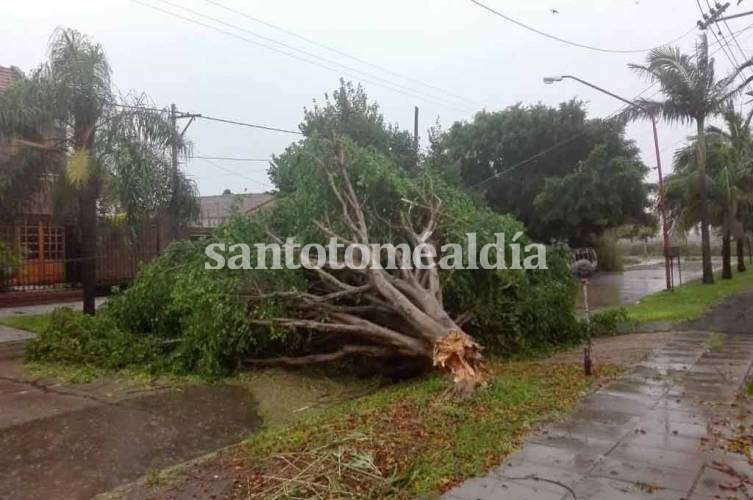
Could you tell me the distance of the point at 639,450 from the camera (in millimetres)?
4543

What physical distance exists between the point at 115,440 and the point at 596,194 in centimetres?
2294

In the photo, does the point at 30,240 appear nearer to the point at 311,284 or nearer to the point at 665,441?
the point at 311,284

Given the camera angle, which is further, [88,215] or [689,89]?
[689,89]

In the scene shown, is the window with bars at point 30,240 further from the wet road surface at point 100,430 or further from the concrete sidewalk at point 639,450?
the concrete sidewalk at point 639,450

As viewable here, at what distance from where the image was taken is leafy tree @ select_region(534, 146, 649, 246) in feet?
83.1

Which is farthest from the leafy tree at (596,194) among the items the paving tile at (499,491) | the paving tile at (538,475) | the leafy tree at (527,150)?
the paving tile at (499,491)

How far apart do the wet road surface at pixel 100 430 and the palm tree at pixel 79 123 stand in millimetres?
4340

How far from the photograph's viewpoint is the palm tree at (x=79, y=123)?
1108 centimetres

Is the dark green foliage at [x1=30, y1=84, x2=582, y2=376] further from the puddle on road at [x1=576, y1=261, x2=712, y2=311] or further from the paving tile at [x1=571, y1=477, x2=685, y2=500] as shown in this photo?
the puddle on road at [x1=576, y1=261, x2=712, y2=311]

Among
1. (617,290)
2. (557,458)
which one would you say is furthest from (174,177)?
(617,290)

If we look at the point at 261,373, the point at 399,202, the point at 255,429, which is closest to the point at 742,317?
the point at 399,202

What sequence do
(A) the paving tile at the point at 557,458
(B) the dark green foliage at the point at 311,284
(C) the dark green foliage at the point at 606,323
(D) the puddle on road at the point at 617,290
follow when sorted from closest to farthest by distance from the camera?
1. (A) the paving tile at the point at 557,458
2. (B) the dark green foliage at the point at 311,284
3. (C) the dark green foliage at the point at 606,323
4. (D) the puddle on road at the point at 617,290

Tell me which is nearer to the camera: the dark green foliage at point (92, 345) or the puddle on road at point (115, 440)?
the puddle on road at point (115, 440)

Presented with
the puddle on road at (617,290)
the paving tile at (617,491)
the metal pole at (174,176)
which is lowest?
the paving tile at (617,491)
